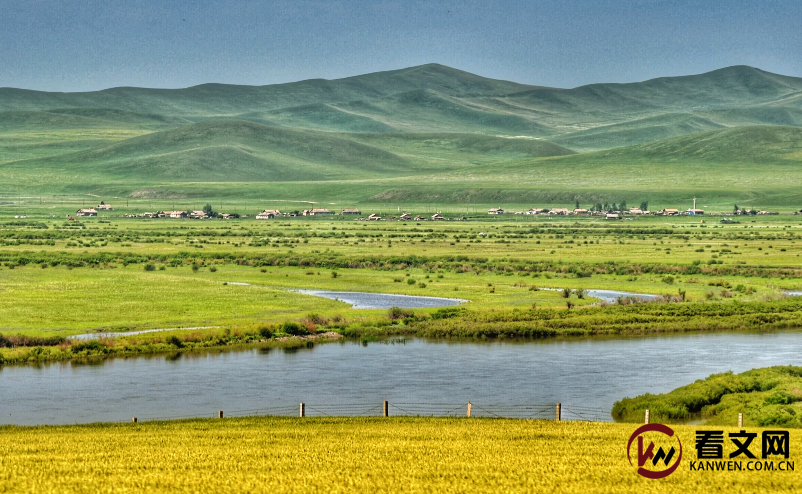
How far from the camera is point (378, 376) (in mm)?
41969

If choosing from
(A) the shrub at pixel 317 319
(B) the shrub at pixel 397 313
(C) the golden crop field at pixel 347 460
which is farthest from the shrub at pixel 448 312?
(C) the golden crop field at pixel 347 460

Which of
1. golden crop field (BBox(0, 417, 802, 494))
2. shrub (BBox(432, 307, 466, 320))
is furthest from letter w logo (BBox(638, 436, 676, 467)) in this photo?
shrub (BBox(432, 307, 466, 320))

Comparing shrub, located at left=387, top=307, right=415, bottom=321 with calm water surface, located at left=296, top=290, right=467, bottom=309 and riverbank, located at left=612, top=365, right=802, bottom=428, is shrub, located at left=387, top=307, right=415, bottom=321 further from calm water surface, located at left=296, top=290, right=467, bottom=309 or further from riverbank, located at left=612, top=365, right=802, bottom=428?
riverbank, located at left=612, top=365, right=802, bottom=428

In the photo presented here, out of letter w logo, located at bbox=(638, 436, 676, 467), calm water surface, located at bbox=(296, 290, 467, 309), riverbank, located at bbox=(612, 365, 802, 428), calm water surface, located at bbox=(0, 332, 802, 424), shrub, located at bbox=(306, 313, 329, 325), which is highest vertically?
letter w logo, located at bbox=(638, 436, 676, 467)

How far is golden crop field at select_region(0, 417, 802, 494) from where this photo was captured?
18281mm

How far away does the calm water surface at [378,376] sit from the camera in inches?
1446

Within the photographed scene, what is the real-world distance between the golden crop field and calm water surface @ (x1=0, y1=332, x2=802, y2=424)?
8234mm

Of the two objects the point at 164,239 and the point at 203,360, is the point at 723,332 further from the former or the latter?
the point at 164,239

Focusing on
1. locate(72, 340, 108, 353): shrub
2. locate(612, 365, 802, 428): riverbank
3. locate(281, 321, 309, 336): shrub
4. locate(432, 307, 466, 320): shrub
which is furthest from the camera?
locate(432, 307, 466, 320): shrub

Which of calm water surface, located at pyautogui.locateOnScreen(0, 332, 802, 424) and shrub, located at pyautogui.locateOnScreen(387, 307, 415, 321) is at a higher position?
shrub, located at pyautogui.locateOnScreen(387, 307, 415, 321)

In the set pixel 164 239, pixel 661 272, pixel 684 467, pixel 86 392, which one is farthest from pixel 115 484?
pixel 164 239

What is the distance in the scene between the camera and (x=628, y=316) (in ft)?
186

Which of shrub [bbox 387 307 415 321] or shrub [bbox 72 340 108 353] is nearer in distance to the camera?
shrub [bbox 72 340 108 353]

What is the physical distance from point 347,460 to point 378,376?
2105 cm
